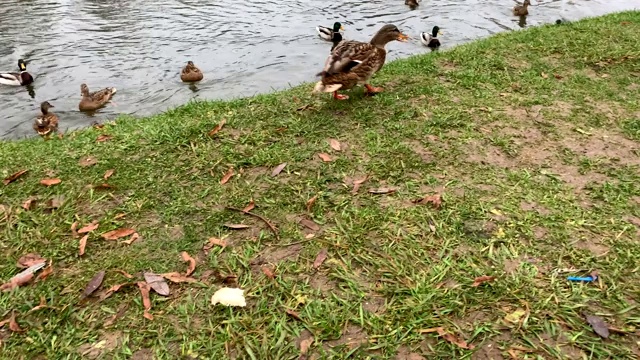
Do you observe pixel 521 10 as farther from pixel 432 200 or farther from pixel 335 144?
pixel 432 200

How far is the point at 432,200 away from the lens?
3684 mm

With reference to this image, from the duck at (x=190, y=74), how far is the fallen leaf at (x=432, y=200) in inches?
242

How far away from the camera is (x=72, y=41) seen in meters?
10.8

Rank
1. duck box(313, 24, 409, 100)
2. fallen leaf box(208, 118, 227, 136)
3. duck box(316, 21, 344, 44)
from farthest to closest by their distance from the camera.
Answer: duck box(316, 21, 344, 44)
duck box(313, 24, 409, 100)
fallen leaf box(208, 118, 227, 136)

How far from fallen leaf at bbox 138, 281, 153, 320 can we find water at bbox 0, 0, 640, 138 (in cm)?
534

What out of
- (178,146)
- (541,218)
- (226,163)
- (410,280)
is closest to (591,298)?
(541,218)

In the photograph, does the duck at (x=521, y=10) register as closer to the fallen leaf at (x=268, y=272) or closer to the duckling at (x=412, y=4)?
the duckling at (x=412, y=4)

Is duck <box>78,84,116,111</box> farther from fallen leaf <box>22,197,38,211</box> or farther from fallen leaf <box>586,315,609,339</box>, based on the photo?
fallen leaf <box>586,315,609,339</box>

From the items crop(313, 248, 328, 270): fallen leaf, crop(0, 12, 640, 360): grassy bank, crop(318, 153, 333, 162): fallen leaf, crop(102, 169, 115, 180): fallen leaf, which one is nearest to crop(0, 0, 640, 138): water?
crop(0, 12, 640, 360): grassy bank

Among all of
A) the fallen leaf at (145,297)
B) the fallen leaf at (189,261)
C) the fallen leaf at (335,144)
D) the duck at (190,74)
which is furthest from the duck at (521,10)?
the fallen leaf at (145,297)

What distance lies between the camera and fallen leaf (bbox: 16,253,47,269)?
3236 mm

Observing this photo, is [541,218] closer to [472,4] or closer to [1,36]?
[472,4]

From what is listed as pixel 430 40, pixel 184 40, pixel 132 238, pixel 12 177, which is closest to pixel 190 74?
pixel 184 40

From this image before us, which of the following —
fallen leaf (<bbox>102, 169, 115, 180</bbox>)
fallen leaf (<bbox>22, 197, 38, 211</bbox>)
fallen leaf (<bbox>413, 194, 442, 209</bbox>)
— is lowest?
fallen leaf (<bbox>413, 194, 442, 209</bbox>)
